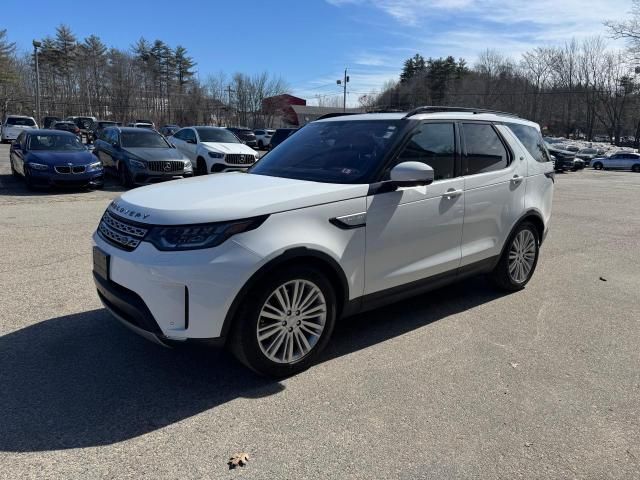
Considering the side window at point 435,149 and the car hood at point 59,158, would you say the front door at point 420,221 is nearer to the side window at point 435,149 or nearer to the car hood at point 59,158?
the side window at point 435,149

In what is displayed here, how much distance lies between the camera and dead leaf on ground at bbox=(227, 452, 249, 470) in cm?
257

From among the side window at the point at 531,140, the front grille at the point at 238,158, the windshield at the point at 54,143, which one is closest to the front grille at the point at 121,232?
the side window at the point at 531,140

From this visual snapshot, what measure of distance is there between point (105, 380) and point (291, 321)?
1.33 meters

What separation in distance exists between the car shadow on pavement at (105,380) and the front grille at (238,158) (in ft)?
35.2

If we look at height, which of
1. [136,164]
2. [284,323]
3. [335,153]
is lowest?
[284,323]

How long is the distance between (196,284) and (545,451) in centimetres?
221

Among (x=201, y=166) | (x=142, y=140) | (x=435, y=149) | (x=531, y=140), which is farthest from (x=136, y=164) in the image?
(x=435, y=149)

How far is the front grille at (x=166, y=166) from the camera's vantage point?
12867 mm

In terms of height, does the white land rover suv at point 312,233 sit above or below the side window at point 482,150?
below

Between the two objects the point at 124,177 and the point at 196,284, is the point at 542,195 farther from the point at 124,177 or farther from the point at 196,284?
the point at 124,177

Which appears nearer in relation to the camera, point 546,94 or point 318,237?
point 318,237

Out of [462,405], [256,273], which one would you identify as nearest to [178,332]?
[256,273]

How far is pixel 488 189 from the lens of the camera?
15.5 ft

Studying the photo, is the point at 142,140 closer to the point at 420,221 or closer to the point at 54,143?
the point at 54,143
